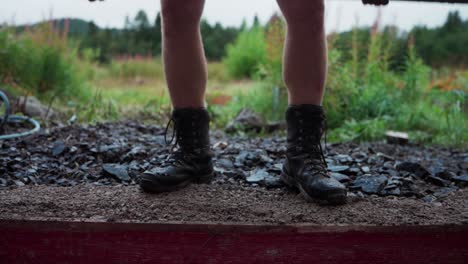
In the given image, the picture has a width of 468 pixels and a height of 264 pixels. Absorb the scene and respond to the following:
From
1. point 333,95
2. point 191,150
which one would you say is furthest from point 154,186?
point 333,95

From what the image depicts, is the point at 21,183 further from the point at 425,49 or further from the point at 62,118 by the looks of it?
the point at 425,49

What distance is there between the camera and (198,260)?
150cm

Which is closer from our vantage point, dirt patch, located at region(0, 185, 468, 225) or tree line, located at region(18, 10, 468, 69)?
dirt patch, located at region(0, 185, 468, 225)

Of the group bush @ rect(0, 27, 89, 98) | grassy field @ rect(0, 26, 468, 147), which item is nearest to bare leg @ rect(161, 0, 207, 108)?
grassy field @ rect(0, 26, 468, 147)

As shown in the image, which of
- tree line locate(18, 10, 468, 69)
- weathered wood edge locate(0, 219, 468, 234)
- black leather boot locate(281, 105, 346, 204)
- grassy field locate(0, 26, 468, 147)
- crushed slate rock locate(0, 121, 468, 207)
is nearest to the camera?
weathered wood edge locate(0, 219, 468, 234)

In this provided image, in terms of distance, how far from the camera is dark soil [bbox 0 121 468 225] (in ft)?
5.15

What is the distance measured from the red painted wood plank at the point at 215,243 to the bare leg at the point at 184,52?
0.63 meters

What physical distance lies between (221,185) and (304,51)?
2.20 ft

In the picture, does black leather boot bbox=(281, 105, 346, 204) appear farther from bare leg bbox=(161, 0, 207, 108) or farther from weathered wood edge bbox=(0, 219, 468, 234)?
bare leg bbox=(161, 0, 207, 108)

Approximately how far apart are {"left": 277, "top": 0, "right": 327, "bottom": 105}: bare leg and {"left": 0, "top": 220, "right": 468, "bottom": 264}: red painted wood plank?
589 millimetres

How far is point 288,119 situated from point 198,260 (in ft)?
2.29

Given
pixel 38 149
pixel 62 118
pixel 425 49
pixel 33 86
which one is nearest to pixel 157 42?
pixel 33 86

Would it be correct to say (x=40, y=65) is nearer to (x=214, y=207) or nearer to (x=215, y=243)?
(x=214, y=207)

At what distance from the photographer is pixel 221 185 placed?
1.93 meters
